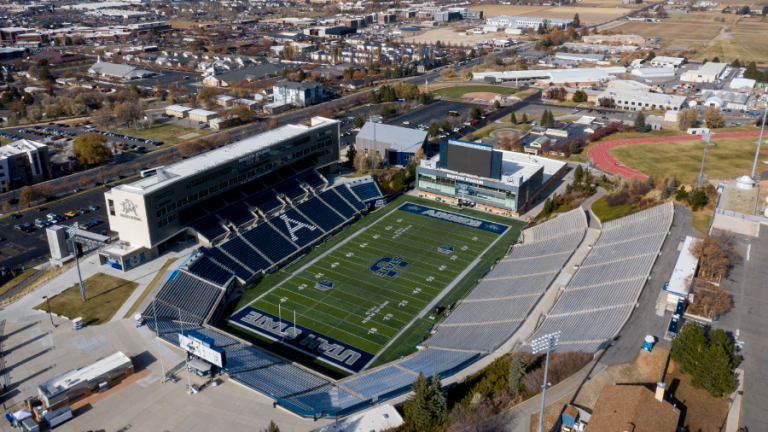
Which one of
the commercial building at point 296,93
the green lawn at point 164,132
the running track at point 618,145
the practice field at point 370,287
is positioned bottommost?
the practice field at point 370,287

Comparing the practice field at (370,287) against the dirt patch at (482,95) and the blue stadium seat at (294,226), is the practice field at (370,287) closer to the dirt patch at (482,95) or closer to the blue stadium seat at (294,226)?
the blue stadium seat at (294,226)

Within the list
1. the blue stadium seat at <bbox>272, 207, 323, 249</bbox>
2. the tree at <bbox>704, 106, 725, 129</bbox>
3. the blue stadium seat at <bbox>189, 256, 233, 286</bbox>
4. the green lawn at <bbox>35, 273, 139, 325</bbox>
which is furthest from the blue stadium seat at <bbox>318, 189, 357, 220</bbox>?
the tree at <bbox>704, 106, 725, 129</bbox>

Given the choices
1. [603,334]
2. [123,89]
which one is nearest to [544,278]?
[603,334]

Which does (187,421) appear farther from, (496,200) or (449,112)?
(449,112)

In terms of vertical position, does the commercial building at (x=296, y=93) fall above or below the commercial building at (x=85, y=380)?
above

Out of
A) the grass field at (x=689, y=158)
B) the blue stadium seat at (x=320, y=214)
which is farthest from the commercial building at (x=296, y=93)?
the grass field at (x=689, y=158)

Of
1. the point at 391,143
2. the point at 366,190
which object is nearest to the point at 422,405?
the point at 366,190

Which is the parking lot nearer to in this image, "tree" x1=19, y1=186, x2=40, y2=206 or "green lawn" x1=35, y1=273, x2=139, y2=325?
"tree" x1=19, y1=186, x2=40, y2=206
